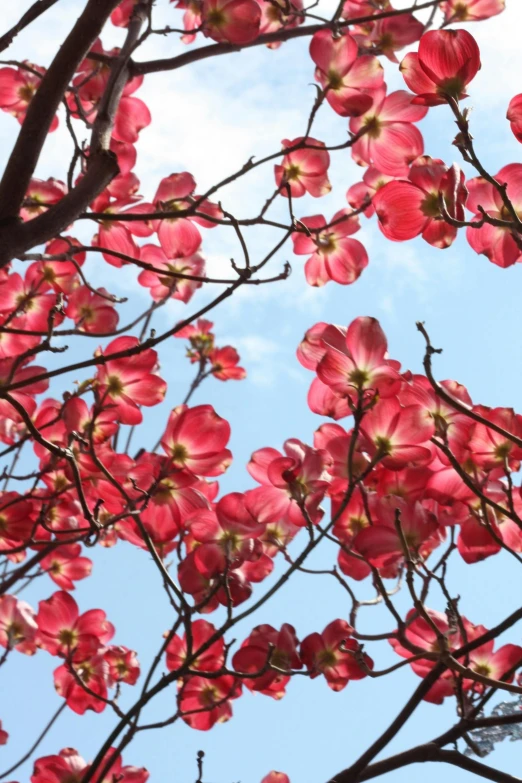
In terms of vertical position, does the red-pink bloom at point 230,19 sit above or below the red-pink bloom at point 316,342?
above

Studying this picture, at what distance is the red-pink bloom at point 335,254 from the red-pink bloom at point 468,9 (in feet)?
1.43

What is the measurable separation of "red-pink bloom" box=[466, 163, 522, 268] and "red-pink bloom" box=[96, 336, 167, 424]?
526 mm

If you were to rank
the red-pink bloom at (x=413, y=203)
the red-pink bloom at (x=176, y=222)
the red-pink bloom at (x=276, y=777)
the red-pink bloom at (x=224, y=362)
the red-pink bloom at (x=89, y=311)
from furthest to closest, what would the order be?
the red-pink bloom at (x=224, y=362) < the red-pink bloom at (x=89, y=311) < the red-pink bloom at (x=176, y=222) < the red-pink bloom at (x=276, y=777) < the red-pink bloom at (x=413, y=203)

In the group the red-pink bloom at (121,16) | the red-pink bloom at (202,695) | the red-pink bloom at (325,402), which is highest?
the red-pink bloom at (121,16)

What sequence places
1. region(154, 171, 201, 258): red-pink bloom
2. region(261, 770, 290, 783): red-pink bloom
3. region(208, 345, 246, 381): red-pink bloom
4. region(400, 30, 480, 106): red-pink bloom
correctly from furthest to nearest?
region(208, 345, 246, 381): red-pink bloom < region(154, 171, 201, 258): red-pink bloom < region(261, 770, 290, 783): red-pink bloom < region(400, 30, 480, 106): red-pink bloom

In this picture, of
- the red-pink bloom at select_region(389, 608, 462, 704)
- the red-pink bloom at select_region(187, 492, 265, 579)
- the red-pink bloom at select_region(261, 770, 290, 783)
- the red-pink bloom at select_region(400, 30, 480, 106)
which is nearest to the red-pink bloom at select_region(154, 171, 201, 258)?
the red-pink bloom at select_region(187, 492, 265, 579)

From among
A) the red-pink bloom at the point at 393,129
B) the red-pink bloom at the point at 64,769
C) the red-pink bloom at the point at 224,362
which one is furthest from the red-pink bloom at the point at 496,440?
the red-pink bloom at the point at 224,362

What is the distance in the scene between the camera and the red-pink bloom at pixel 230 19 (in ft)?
4.14

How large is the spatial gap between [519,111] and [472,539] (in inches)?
21.3

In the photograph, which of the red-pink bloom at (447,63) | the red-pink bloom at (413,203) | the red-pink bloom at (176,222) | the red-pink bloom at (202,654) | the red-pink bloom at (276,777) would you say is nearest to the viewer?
the red-pink bloom at (447,63)

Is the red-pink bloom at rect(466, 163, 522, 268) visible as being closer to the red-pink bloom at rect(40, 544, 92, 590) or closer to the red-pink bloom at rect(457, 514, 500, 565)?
the red-pink bloom at rect(457, 514, 500, 565)

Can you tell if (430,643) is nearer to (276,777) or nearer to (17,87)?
(276,777)

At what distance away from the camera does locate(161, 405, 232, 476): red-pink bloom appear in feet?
3.73

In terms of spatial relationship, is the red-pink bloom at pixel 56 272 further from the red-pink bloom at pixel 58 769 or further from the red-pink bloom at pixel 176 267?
the red-pink bloom at pixel 58 769
